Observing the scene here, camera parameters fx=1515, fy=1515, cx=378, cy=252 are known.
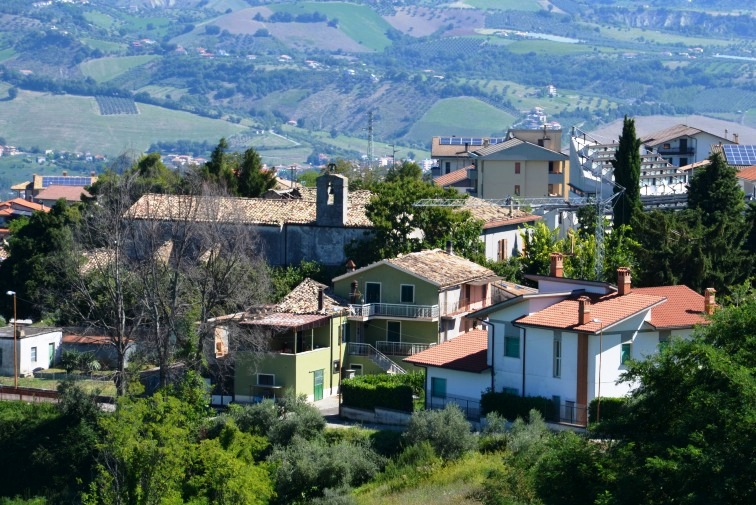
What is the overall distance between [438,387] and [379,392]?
2.01m

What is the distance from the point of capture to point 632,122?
70.8 meters

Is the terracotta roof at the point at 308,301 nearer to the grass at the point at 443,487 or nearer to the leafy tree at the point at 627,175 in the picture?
the grass at the point at 443,487

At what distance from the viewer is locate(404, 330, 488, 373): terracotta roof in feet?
155

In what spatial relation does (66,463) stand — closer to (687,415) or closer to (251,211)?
(251,211)

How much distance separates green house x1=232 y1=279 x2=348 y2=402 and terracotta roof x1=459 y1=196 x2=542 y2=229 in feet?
45.1

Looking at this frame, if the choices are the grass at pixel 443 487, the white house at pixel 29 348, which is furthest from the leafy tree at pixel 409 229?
the grass at pixel 443 487

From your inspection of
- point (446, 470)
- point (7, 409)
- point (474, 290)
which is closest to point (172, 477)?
point (446, 470)

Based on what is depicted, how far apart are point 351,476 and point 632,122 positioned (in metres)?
32.9

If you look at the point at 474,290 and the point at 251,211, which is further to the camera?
the point at 251,211

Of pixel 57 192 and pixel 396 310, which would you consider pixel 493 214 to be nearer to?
pixel 396 310

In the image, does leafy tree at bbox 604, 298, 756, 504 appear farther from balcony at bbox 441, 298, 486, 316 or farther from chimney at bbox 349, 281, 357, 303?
chimney at bbox 349, 281, 357, 303

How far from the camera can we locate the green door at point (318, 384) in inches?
2056

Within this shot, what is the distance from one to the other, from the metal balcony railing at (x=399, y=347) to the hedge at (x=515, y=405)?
27.4ft

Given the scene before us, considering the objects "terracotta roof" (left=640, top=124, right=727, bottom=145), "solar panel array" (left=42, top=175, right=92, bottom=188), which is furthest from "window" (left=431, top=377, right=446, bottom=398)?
"solar panel array" (left=42, top=175, right=92, bottom=188)
